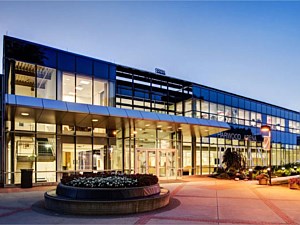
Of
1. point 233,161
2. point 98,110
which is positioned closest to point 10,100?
point 98,110

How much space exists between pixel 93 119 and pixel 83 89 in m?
3.08

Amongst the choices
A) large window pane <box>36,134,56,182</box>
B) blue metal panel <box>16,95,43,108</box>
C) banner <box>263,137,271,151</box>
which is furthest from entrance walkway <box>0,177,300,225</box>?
banner <box>263,137,271,151</box>

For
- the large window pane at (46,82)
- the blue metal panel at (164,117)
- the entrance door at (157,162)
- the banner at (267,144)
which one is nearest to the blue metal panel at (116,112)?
the blue metal panel at (164,117)

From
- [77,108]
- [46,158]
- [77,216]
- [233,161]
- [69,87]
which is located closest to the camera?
[77,216]

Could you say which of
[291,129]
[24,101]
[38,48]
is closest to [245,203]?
[24,101]

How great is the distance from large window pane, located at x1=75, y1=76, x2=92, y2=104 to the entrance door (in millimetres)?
5106

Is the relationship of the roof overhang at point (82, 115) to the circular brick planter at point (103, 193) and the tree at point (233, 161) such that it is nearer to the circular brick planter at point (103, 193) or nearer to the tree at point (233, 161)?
the tree at point (233, 161)

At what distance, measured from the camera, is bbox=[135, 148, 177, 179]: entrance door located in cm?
2150

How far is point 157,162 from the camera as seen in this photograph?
22.0 meters

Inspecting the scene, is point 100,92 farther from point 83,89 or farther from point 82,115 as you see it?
point 82,115

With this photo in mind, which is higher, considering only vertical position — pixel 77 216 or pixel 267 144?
pixel 267 144

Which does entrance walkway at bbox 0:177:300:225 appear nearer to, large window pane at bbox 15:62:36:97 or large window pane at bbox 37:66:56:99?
large window pane at bbox 15:62:36:97

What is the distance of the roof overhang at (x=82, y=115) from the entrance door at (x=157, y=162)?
2.30 metres

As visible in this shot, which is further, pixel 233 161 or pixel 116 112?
A: pixel 233 161
